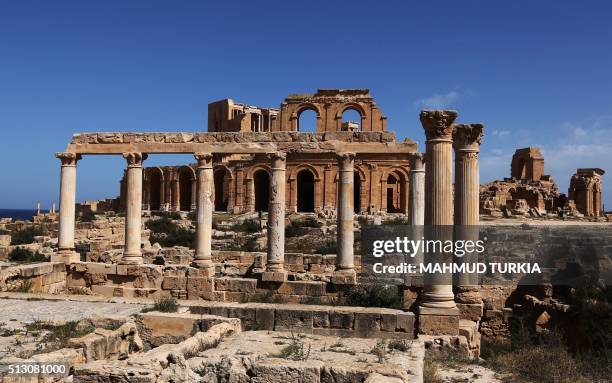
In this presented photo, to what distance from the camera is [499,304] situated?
1266 cm

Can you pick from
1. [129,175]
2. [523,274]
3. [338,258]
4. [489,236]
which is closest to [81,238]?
[129,175]

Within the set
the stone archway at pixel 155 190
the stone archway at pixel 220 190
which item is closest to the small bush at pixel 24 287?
the stone archway at pixel 220 190

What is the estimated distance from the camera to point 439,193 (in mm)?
10336

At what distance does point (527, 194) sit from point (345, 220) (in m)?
36.7

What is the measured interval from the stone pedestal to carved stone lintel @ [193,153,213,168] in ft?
23.9

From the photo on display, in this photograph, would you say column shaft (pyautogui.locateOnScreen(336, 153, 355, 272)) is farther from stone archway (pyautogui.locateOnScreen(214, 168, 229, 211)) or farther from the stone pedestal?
stone archway (pyautogui.locateOnScreen(214, 168, 229, 211))

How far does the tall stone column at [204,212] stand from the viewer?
1553cm

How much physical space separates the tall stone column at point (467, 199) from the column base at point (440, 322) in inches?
37.9

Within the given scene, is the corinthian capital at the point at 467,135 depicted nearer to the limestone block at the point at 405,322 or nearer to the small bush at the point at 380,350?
the limestone block at the point at 405,322

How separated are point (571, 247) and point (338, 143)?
9.07 metres

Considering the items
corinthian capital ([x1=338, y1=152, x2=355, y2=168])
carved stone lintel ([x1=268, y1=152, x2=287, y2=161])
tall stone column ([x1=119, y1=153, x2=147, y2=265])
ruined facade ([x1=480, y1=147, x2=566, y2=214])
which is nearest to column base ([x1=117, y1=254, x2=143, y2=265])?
tall stone column ([x1=119, y1=153, x2=147, y2=265])

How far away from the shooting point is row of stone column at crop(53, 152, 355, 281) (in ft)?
49.2

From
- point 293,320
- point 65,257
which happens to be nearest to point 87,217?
point 65,257

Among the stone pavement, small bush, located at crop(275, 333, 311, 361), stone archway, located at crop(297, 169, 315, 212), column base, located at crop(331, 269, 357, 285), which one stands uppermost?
stone archway, located at crop(297, 169, 315, 212)
